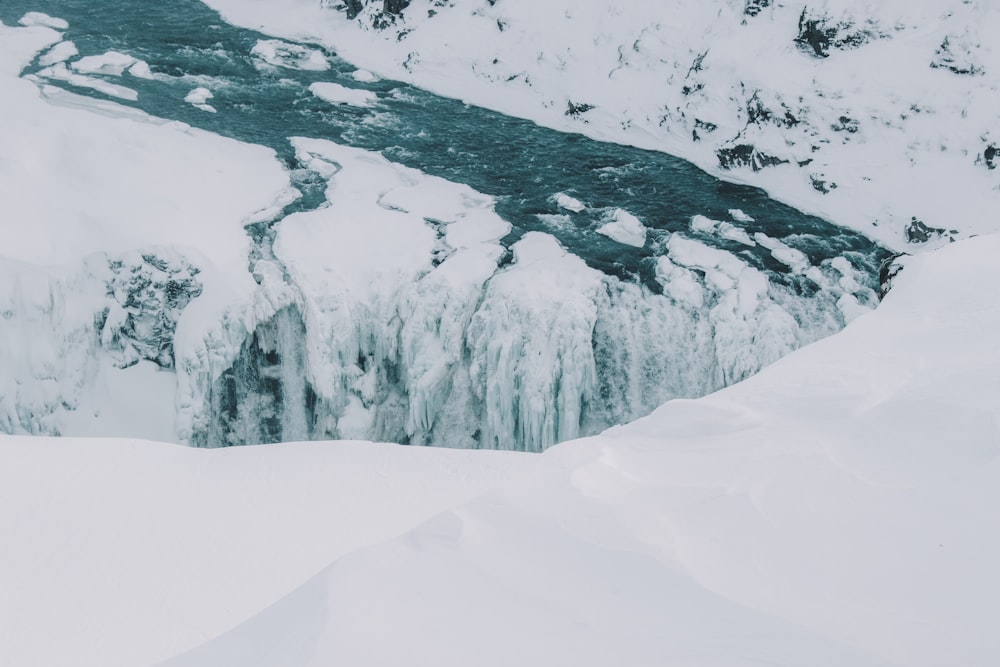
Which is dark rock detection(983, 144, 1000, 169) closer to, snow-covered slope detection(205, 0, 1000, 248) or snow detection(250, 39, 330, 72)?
snow-covered slope detection(205, 0, 1000, 248)

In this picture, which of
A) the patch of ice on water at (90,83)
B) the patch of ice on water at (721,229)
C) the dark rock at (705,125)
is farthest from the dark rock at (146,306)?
the dark rock at (705,125)

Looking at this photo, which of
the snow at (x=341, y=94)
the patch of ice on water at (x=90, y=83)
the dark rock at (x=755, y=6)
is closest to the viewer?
the patch of ice on water at (x=90, y=83)

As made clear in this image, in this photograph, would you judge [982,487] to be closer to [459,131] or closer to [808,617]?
[808,617]

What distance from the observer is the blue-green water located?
15133 mm

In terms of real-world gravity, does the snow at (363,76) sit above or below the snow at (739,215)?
above

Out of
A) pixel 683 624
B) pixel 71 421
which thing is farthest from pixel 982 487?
pixel 71 421

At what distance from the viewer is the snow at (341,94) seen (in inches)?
783

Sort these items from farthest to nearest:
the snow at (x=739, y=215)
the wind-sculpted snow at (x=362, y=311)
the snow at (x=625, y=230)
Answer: the snow at (x=739, y=215) → the snow at (x=625, y=230) → the wind-sculpted snow at (x=362, y=311)

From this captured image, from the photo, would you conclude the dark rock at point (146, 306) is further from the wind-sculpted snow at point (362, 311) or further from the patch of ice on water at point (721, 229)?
the patch of ice on water at point (721, 229)

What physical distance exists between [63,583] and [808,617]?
17.7ft

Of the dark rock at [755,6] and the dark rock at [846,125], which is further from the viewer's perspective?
the dark rock at [755,6]

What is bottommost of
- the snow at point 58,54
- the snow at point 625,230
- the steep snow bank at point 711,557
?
the snow at point 625,230

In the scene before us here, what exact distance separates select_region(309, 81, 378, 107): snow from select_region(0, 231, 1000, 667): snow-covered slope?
14.1 metres

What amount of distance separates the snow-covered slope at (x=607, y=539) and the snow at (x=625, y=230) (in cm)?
746
